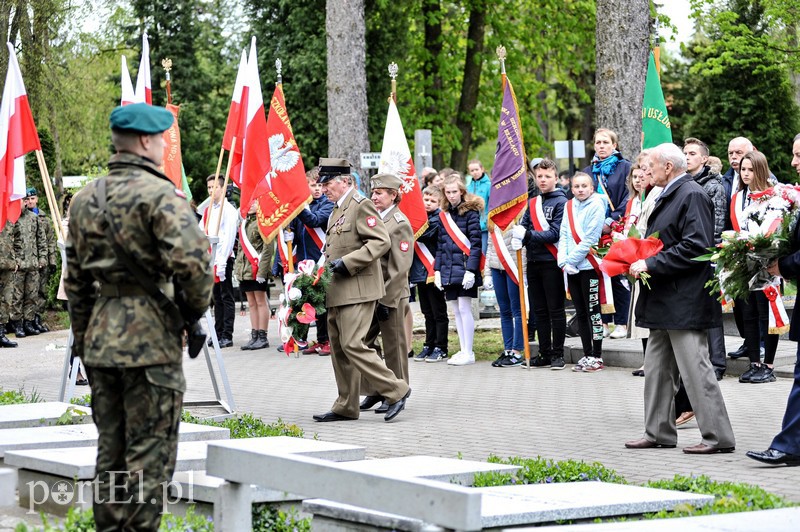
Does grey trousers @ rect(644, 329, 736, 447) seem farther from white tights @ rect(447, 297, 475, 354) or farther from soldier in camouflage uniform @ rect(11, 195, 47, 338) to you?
soldier in camouflage uniform @ rect(11, 195, 47, 338)

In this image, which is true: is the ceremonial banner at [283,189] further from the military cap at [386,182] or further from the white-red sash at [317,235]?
the white-red sash at [317,235]

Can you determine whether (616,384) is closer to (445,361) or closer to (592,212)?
(592,212)

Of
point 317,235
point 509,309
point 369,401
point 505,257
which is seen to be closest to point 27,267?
point 317,235

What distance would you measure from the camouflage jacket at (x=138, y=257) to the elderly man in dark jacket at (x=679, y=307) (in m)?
4.03

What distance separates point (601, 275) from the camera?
1327 cm

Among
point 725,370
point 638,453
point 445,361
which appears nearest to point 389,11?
point 445,361

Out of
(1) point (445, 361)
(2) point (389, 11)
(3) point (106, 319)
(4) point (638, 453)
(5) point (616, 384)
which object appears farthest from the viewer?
(2) point (389, 11)

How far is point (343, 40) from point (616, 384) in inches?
336

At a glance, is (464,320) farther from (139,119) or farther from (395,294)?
(139,119)

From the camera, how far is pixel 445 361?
14.6m

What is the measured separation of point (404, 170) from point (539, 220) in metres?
2.01

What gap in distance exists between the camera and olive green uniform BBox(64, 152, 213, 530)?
5.14 meters

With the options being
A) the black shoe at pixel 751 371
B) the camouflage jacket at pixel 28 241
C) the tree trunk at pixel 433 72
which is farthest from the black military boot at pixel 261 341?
the tree trunk at pixel 433 72

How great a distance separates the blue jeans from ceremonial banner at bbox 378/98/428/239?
3.62ft
